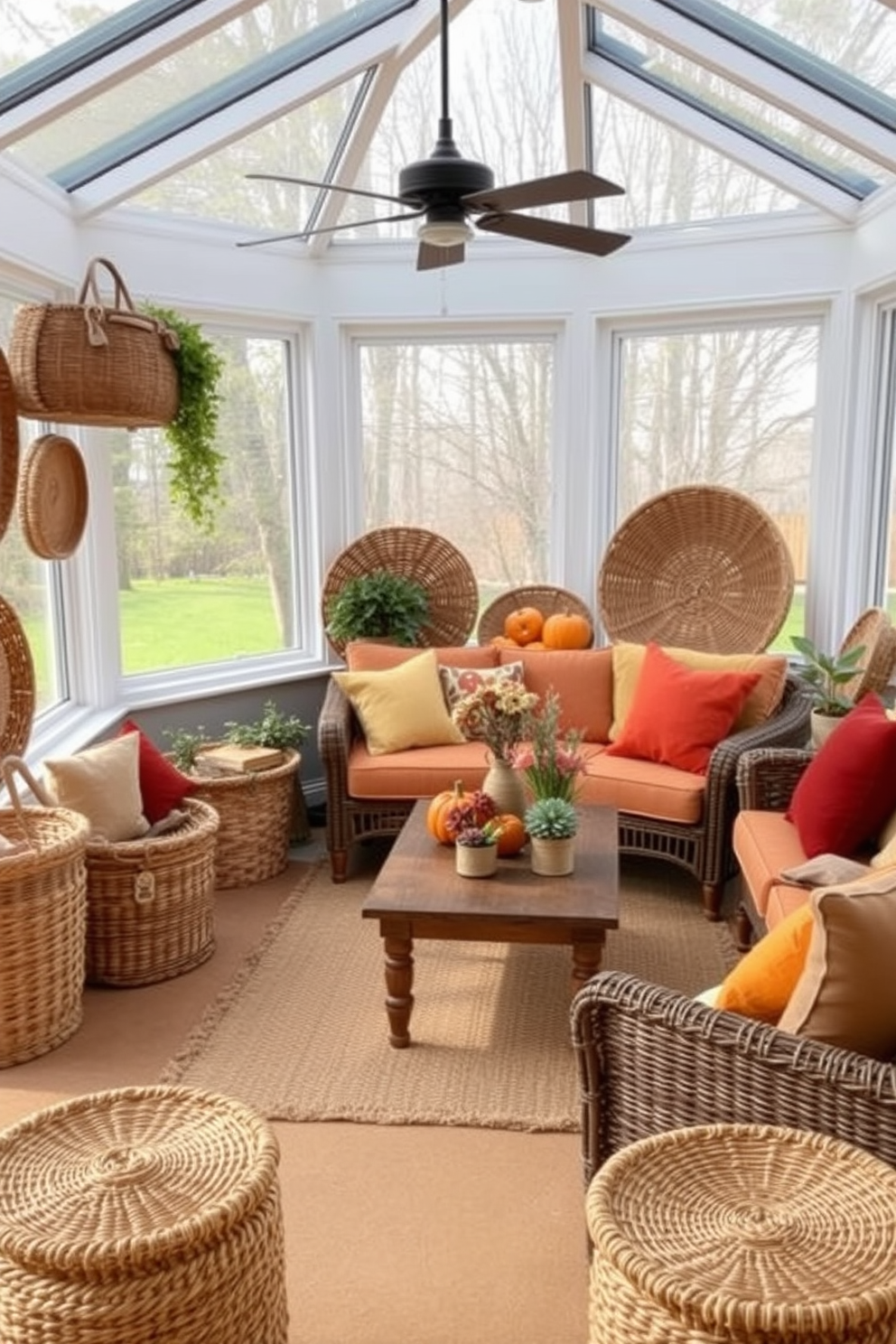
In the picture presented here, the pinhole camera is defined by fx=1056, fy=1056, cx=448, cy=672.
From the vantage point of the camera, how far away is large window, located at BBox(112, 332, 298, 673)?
4605 millimetres

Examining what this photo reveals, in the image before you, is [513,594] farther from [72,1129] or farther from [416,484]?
[72,1129]

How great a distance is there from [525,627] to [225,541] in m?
1.47

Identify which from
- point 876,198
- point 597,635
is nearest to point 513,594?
point 597,635

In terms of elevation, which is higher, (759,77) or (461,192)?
(759,77)

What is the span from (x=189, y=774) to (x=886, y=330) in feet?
11.2

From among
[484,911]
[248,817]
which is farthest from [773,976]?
[248,817]

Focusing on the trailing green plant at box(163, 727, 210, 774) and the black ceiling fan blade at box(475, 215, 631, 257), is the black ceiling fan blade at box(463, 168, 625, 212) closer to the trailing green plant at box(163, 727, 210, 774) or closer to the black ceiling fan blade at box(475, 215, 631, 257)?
the black ceiling fan blade at box(475, 215, 631, 257)

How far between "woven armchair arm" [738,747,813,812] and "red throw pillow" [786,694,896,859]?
39cm

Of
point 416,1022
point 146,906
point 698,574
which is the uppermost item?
point 698,574

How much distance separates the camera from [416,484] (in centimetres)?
532

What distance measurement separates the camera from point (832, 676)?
12.5ft

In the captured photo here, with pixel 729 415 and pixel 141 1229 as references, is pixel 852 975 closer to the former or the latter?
pixel 141 1229

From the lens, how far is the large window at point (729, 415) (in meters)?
4.82

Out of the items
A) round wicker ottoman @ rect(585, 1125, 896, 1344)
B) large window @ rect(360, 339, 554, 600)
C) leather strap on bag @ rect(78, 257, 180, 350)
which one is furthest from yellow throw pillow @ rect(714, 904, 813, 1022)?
large window @ rect(360, 339, 554, 600)
